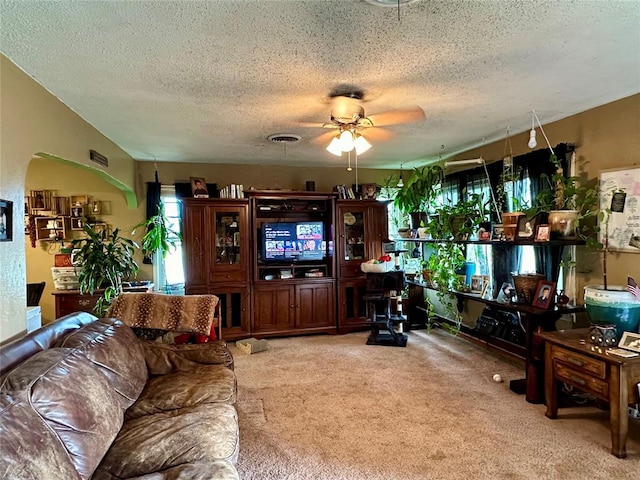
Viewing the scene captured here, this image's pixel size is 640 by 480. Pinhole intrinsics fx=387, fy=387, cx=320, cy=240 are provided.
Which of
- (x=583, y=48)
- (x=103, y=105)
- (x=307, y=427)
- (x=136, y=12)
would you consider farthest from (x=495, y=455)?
(x=103, y=105)

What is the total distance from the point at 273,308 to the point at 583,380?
3.40 metres

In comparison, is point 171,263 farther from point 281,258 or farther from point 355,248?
point 355,248

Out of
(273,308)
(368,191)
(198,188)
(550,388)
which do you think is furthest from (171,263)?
(550,388)

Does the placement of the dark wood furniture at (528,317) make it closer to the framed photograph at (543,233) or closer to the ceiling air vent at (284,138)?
the framed photograph at (543,233)

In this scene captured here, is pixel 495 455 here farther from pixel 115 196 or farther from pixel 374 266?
pixel 115 196

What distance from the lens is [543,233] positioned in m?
→ 3.15

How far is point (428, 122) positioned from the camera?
137 inches

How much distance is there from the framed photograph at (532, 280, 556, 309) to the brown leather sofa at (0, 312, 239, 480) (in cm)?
246

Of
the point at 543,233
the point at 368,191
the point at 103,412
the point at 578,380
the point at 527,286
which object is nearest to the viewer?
the point at 103,412

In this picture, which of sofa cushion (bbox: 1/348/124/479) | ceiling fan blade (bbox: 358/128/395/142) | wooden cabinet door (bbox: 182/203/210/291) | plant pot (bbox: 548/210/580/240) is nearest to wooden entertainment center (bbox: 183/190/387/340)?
wooden cabinet door (bbox: 182/203/210/291)

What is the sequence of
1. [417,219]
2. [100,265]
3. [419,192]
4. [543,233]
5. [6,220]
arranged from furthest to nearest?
1. [417,219]
2. [419,192]
3. [100,265]
4. [543,233]
5. [6,220]

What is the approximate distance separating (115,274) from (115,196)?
4.92ft

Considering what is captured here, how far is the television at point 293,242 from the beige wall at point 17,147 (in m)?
2.74

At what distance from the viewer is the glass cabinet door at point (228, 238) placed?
4.93 m
